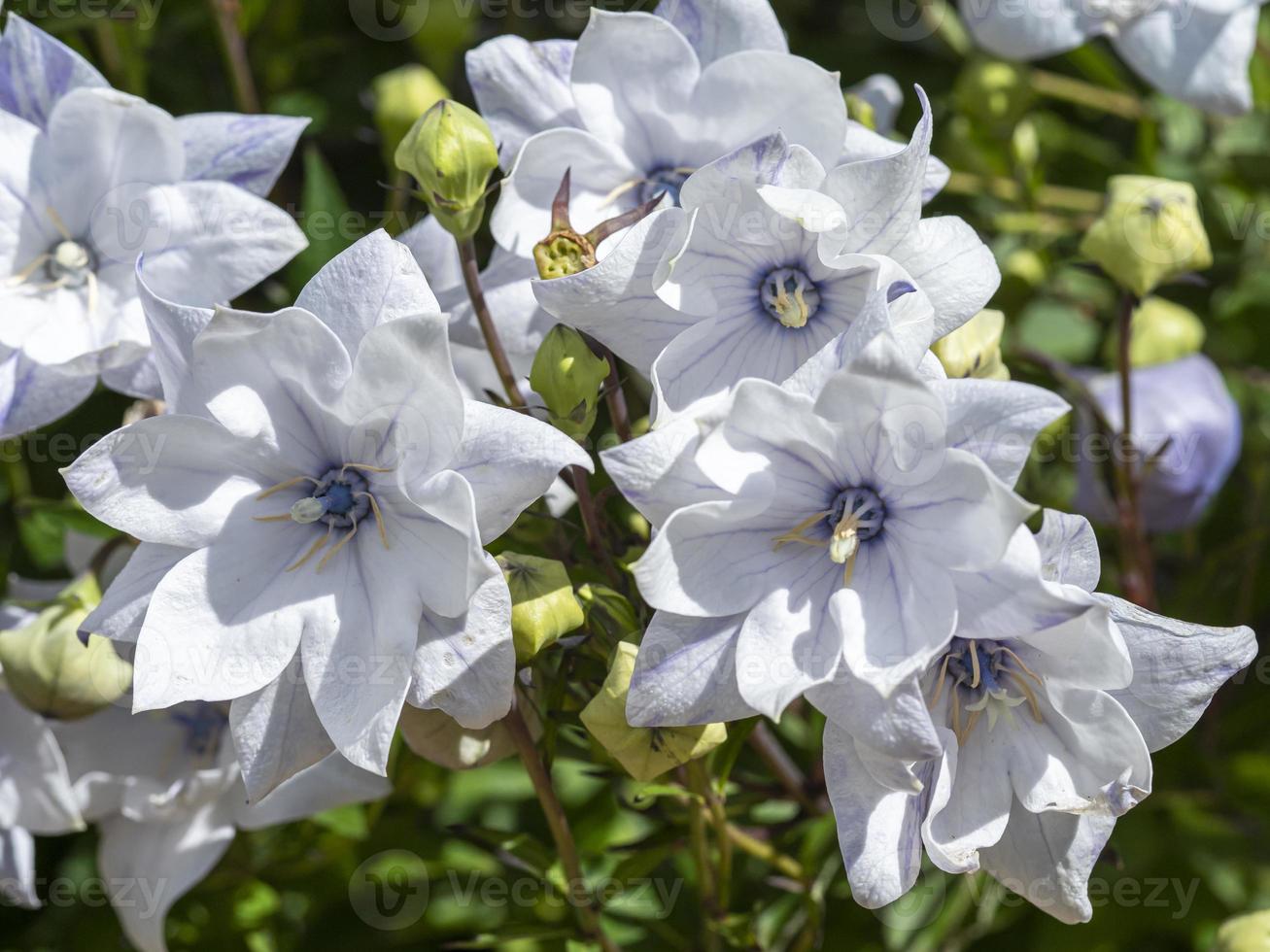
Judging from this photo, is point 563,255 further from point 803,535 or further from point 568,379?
point 803,535

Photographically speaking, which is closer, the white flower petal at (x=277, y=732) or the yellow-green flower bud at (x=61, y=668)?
the white flower petal at (x=277, y=732)

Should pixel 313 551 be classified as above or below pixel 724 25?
below

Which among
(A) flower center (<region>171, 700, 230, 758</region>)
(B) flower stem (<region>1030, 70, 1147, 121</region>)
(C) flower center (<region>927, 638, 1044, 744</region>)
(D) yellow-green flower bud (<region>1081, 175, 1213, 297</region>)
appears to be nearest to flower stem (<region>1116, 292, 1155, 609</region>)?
(D) yellow-green flower bud (<region>1081, 175, 1213, 297</region>)

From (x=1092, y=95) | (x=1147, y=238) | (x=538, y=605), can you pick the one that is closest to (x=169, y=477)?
(x=538, y=605)

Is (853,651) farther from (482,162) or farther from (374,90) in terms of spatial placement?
(374,90)

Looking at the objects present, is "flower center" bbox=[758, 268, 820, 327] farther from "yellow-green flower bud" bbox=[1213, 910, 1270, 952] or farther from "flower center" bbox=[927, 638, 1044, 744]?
"yellow-green flower bud" bbox=[1213, 910, 1270, 952]

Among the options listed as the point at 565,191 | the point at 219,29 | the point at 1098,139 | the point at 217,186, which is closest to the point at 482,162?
the point at 565,191

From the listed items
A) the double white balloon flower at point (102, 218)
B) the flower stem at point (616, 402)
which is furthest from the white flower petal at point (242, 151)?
the flower stem at point (616, 402)

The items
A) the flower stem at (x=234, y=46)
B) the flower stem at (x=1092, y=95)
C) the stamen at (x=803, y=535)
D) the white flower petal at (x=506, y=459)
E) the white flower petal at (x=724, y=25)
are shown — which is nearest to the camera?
the white flower petal at (x=506, y=459)

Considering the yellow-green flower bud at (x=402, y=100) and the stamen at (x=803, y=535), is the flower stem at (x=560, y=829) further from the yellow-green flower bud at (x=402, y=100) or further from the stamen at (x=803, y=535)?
the yellow-green flower bud at (x=402, y=100)
